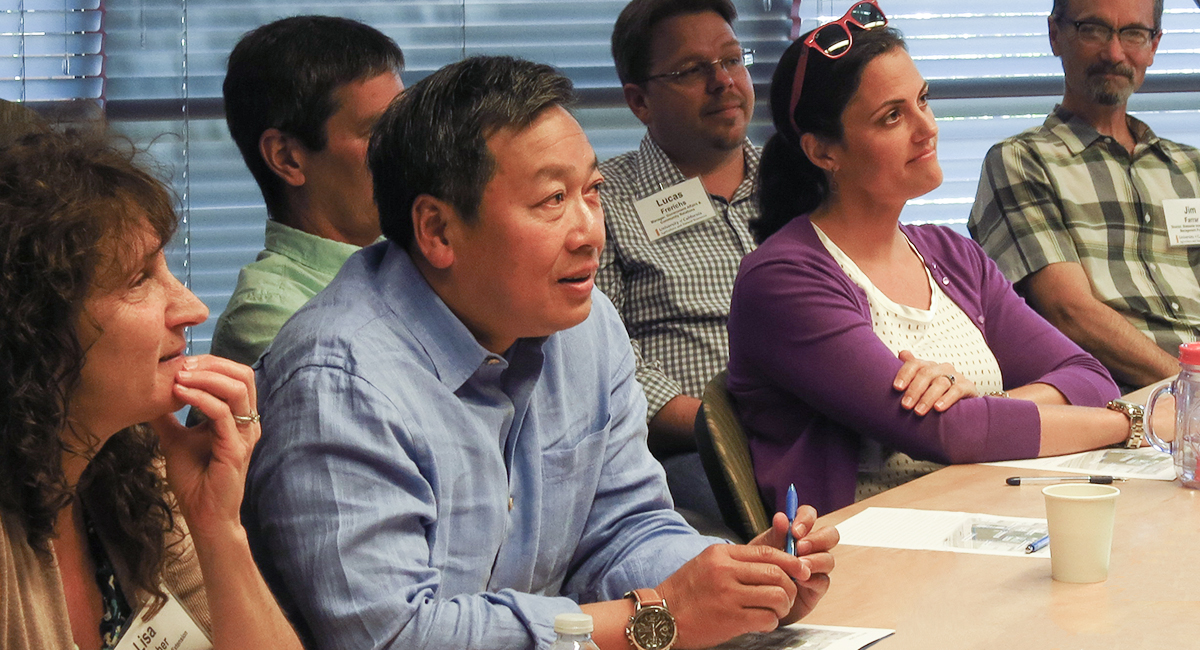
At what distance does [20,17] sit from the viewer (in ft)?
12.6

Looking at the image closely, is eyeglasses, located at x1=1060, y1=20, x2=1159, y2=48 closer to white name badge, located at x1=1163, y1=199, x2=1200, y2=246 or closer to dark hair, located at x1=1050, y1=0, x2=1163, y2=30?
dark hair, located at x1=1050, y1=0, x2=1163, y2=30

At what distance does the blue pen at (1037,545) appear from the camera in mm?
1547

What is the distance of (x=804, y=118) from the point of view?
251cm

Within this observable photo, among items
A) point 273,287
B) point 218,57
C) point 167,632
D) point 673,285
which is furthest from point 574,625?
point 218,57

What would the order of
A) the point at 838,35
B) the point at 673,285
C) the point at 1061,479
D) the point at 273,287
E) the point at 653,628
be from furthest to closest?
1. the point at 673,285
2. the point at 838,35
3. the point at 273,287
4. the point at 1061,479
5. the point at 653,628

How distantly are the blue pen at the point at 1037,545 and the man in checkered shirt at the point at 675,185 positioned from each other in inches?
55.0

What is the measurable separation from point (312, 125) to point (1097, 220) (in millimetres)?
2427

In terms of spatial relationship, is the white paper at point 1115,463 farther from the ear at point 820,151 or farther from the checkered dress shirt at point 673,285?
the checkered dress shirt at point 673,285

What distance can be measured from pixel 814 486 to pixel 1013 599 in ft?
2.74

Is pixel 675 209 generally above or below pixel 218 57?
below

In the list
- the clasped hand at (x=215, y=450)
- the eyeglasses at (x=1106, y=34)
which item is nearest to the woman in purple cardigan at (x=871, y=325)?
the clasped hand at (x=215, y=450)

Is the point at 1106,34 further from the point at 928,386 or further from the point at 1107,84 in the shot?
the point at 928,386

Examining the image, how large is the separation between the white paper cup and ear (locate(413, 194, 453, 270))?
0.81m

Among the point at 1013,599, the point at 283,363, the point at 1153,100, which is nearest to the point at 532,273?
the point at 283,363
